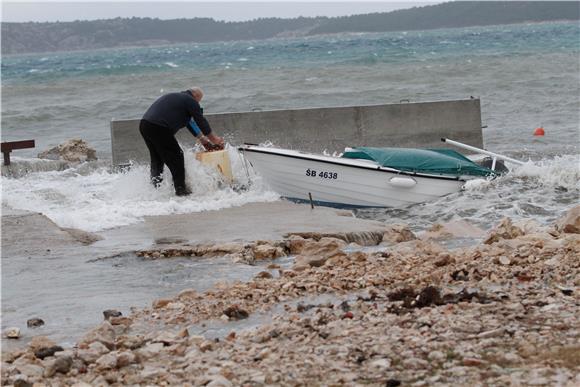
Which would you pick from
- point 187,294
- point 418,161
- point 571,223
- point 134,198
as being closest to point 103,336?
point 187,294

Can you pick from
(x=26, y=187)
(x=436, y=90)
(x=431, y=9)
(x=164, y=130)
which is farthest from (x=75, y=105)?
(x=431, y=9)

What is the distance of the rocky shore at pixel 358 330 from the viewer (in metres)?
5.78

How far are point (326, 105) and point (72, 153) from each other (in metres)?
11.7

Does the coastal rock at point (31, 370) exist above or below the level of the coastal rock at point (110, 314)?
above

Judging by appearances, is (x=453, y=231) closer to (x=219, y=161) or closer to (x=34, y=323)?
(x=219, y=161)

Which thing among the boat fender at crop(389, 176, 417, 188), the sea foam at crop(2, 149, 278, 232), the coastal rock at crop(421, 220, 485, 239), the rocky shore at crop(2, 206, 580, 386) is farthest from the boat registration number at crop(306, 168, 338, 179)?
the rocky shore at crop(2, 206, 580, 386)

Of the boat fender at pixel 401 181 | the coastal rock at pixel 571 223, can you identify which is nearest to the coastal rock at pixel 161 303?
the coastal rock at pixel 571 223

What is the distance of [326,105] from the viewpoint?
30938mm

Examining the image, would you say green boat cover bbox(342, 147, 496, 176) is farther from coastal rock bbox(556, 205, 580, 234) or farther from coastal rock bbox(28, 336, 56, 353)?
coastal rock bbox(28, 336, 56, 353)

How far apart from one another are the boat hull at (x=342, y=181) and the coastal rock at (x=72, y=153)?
A: 7005mm

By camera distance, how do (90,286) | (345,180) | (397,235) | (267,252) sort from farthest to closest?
(345,180) → (397,235) → (267,252) → (90,286)

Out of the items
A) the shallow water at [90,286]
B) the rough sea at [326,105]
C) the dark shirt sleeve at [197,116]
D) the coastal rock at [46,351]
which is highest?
the dark shirt sleeve at [197,116]

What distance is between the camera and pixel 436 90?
36125 mm

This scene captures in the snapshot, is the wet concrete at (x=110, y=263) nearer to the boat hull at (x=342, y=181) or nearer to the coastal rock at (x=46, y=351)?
the coastal rock at (x=46, y=351)
